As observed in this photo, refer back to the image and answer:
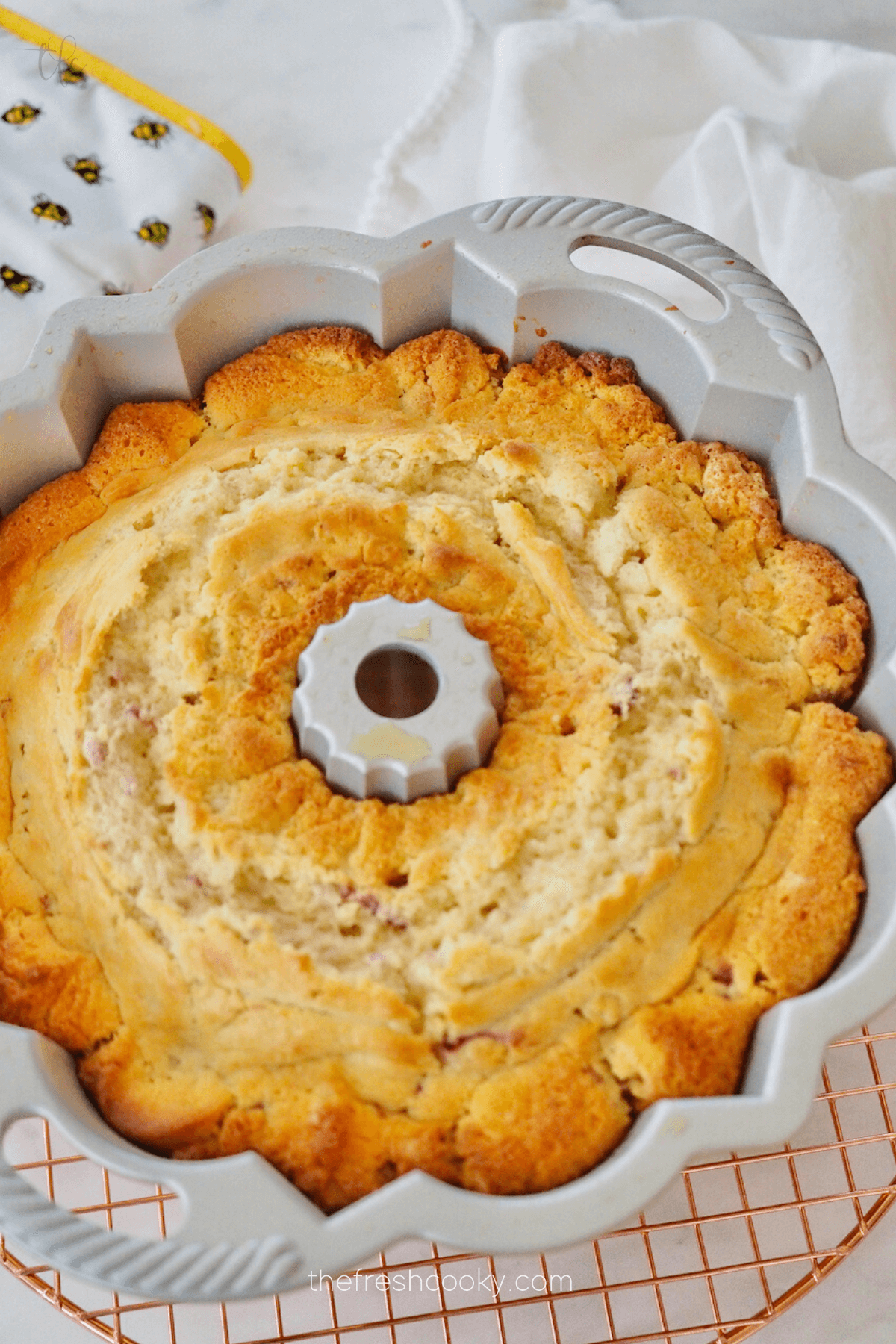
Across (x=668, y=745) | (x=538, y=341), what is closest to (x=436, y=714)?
(x=668, y=745)

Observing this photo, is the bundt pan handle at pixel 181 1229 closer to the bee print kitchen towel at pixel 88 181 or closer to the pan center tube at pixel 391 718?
the pan center tube at pixel 391 718

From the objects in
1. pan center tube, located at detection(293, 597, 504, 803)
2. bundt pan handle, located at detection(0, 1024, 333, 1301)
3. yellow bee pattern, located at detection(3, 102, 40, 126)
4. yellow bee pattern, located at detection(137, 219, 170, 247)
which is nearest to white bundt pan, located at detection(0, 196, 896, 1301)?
bundt pan handle, located at detection(0, 1024, 333, 1301)

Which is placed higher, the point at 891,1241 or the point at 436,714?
the point at 436,714

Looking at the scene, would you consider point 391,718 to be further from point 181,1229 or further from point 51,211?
point 51,211

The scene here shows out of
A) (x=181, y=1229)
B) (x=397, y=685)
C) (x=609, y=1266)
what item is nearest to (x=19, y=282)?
(x=397, y=685)

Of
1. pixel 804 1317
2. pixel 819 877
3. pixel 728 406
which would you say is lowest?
pixel 804 1317

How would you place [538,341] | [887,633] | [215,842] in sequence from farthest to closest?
[538,341] → [887,633] → [215,842]

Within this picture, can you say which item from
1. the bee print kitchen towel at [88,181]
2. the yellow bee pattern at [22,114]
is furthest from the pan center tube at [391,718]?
the yellow bee pattern at [22,114]

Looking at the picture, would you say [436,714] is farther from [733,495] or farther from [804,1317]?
[804,1317]
